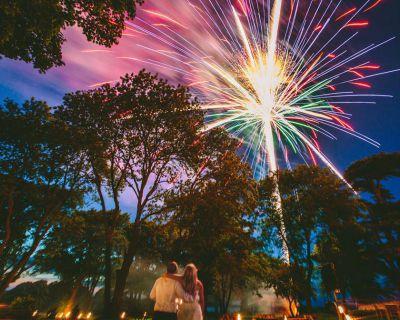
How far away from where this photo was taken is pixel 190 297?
5.26m

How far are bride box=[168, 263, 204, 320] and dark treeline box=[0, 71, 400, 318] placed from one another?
11.0 meters

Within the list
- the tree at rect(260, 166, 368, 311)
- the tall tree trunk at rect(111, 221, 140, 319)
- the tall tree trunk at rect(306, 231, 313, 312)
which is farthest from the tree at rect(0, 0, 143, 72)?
the tall tree trunk at rect(306, 231, 313, 312)

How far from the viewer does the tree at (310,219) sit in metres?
26.3

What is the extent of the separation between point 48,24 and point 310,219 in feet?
95.5

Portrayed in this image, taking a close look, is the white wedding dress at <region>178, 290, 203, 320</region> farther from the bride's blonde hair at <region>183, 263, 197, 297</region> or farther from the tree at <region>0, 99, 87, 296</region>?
the tree at <region>0, 99, 87, 296</region>

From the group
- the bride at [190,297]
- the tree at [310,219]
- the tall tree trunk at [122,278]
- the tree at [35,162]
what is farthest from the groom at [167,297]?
the tree at [310,219]

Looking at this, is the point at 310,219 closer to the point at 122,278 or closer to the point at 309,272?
the point at 309,272

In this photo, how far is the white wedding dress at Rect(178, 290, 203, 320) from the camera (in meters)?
5.17

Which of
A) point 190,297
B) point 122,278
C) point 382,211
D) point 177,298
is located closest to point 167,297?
point 177,298

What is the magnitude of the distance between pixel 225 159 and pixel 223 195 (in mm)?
3155

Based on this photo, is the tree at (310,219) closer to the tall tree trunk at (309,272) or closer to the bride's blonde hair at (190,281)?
the tall tree trunk at (309,272)

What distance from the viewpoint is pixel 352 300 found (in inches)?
1110

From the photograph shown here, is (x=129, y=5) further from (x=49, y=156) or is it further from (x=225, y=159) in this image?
(x=49, y=156)

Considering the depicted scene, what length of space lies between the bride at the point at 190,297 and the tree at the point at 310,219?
2496 centimetres
